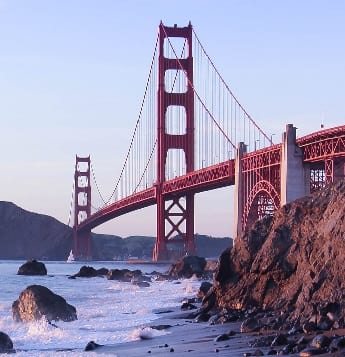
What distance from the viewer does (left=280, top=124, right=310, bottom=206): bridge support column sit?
Result: 146ft

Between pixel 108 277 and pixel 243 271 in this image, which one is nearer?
pixel 243 271

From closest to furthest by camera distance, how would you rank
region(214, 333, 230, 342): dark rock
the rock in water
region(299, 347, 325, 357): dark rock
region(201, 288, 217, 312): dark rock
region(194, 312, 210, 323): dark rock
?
region(299, 347, 325, 357): dark rock → region(214, 333, 230, 342): dark rock → region(194, 312, 210, 323): dark rock → region(201, 288, 217, 312): dark rock → the rock in water

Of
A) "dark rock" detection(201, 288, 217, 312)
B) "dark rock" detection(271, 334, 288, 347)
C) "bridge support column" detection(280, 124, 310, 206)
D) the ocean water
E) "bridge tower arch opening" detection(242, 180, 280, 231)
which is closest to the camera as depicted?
"dark rock" detection(271, 334, 288, 347)

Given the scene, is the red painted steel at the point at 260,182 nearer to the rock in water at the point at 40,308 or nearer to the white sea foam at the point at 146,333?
the rock in water at the point at 40,308

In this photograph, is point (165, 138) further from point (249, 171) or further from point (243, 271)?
point (243, 271)

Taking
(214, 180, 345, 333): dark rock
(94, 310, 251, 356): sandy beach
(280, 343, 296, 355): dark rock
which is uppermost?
(214, 180, 345, 333): dark rock

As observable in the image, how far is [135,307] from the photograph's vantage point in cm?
2748

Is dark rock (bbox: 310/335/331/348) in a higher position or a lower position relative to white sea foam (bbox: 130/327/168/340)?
higher

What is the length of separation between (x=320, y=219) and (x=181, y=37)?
6052 cm

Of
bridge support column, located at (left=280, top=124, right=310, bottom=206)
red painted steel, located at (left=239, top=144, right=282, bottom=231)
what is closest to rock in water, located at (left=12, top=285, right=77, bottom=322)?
bridge support column, located at (left=280, top=124, right=310, bottom=206)

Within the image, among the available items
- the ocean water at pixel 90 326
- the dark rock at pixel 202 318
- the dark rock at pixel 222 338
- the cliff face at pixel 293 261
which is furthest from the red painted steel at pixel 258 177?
the dark rock at pixel 222 338

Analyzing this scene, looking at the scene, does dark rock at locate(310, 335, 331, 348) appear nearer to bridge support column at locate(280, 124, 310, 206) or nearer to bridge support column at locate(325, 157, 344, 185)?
bridge support column at locate(325, 157, 344, 185)

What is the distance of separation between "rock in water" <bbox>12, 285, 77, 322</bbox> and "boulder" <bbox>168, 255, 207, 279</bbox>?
1111 inches

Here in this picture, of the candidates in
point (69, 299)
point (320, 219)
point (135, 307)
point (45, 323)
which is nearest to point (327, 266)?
point (320, 219)
